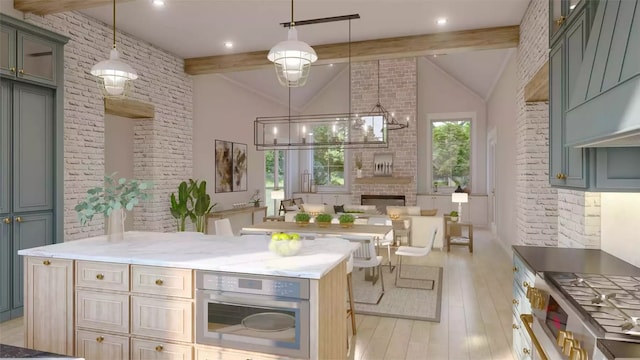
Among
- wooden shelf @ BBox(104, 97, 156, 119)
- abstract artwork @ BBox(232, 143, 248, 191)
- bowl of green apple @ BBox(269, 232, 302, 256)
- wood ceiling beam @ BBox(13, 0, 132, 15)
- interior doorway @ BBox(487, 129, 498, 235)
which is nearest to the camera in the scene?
bowl of green apple @ BBox(269, 232, 302, 256)

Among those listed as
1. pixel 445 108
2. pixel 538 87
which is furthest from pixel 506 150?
pixel 445 108

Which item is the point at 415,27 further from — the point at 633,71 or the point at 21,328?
the point at 21,328

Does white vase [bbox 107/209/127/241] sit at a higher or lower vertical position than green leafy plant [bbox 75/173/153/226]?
lower

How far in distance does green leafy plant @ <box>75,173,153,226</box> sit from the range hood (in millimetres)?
2666

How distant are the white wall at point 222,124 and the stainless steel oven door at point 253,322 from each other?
5.44 metres

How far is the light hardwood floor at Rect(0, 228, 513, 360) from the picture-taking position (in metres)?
3.18

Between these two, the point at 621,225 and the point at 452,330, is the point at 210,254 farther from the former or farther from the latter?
the point at 621,225

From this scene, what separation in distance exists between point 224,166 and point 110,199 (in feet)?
18.2

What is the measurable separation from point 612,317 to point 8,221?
4787 mm

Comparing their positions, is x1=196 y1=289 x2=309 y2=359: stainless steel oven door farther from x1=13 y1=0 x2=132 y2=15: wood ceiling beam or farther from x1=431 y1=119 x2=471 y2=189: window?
x1=431 y1=119 x2=471 y2=189: window

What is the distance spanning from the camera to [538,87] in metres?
4.16

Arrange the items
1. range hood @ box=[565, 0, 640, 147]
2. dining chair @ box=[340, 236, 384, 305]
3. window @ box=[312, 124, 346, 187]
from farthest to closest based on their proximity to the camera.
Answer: window @ box=[312, 124, 346, 187]
dining chair @ box=[340, 236, 384, 305]
range hood @ box=[565, 0, 640, 147]

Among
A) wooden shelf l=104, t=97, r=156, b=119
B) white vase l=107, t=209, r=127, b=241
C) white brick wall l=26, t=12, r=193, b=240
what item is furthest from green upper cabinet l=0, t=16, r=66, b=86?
white vase l=107, t=209, r=127, b=241

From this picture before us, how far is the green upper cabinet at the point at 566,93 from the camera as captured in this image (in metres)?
2.03
